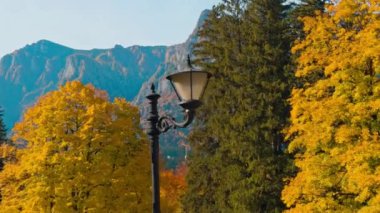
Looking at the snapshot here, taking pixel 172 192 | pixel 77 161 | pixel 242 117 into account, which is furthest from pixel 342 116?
pixel 172 192

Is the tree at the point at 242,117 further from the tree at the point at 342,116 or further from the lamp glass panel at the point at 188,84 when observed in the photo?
the lamp glass panel at the point at 188,84

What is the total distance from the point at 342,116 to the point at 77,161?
13427 mm

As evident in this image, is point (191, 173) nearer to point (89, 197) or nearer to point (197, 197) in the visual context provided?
point (197, 197)

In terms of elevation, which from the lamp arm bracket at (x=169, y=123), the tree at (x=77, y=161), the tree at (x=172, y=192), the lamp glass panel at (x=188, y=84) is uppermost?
the lamp glass panel at (x=188, y=84)

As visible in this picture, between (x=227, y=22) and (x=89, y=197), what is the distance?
1713cm

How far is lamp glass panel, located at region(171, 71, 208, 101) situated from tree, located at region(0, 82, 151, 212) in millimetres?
17305

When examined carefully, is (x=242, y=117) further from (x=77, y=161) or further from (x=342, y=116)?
(x=342, y=116)

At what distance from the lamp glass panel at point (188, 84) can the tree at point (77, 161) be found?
17.3 meters

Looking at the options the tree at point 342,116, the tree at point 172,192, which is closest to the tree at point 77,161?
the tree at point 342,116

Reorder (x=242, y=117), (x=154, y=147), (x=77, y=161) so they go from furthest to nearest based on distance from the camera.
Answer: (x=242, y=117)
(x=77, y=161)
(x=154, y=147)

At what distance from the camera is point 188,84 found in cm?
875

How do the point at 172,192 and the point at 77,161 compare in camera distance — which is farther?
the point at 172,192

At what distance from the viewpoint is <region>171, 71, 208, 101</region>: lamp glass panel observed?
873cm

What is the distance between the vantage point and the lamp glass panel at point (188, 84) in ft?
28.7
